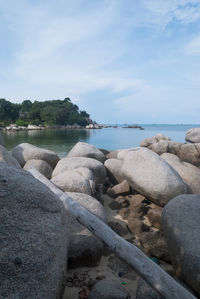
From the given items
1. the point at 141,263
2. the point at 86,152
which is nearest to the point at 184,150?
the point at 86,152

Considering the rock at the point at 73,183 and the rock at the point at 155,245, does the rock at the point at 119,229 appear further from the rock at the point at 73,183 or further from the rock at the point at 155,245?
the rock at the point at 73,183

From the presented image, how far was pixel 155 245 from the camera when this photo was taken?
4.12 m

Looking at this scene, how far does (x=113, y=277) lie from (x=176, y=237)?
4.00 feet

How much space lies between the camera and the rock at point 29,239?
218 centimetres

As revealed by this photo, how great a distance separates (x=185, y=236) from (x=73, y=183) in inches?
118

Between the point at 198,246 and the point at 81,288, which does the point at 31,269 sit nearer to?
the point at 81,288

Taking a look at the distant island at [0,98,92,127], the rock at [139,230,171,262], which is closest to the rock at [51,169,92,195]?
the rock at [139,230,171,262]

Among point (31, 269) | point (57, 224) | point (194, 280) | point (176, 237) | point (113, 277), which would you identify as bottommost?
point (113, 277)

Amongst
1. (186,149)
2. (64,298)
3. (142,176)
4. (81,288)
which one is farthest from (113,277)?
(186,149)

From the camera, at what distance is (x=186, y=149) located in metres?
15.5

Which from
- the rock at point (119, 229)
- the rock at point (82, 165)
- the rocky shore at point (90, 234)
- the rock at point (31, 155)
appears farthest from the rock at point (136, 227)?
the rock at point (31, 155)

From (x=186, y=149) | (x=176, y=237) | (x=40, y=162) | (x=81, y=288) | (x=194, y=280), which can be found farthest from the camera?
(x=186, y=149)

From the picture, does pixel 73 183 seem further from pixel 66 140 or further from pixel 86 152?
pixel 66 140

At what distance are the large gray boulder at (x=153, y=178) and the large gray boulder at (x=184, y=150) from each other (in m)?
9.47
